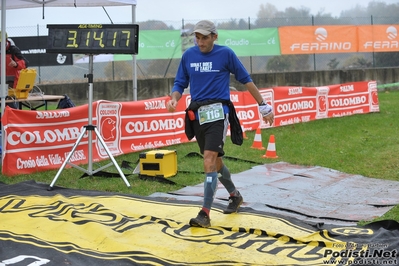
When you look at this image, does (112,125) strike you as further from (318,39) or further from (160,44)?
(318,39)

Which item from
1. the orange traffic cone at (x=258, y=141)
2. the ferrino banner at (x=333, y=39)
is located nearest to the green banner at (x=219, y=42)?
the ferrino banner at (x=333, y=39)

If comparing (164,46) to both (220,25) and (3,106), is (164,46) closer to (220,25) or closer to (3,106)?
(220,25)

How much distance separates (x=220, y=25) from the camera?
972 inches

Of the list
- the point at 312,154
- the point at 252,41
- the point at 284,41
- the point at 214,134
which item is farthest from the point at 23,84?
the point at 284,41

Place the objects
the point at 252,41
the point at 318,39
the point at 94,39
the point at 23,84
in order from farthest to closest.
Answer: the point at 318,39, the point at 252,41, the point at 23,84, the point at 94,39

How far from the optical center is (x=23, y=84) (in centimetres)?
1107

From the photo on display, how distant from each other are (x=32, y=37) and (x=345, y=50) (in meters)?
13.5

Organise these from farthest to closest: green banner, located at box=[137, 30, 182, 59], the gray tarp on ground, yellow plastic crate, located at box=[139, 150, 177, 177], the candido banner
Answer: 1. green banner, located at box=[137, 30, 182, 59]
2. the candido banner
3. yellow plastic crate, located at box=[139, 150, 177, 177]
4. the gray tarp on ground

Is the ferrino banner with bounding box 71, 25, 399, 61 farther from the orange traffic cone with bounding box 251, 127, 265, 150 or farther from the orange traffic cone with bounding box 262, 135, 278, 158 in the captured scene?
the orange traffic cone with bounding box 262, 135, 278, 158

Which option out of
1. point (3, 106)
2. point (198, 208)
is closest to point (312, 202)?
point (198, 208)

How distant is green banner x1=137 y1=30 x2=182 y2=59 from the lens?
2242cm

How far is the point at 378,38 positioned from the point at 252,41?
Answer: 6.57 meters

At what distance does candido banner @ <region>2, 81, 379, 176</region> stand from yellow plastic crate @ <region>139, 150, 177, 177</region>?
144 centimetres

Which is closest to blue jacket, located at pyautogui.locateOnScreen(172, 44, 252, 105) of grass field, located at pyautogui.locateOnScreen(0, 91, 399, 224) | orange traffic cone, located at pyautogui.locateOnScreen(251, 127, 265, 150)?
grass field, located at pyautogui.locateOnScreen(0, 91, 399, 224)
